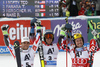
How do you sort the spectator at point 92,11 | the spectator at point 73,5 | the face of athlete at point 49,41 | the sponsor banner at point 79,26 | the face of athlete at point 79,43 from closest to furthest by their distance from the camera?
1. the face of athlete at point 79,43
2. the face of athlete at point 49,41
3. the sponsor banner at point 79,26
4. the spectator at point 73,5
5. the spectator at point 92,11

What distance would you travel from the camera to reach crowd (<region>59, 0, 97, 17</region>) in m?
10.8

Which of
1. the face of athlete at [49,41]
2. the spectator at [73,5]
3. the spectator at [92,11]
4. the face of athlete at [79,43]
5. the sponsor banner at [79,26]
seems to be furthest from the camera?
the spectator at [92,11]

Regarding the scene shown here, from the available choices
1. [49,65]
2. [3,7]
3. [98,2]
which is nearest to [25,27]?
[3,7]

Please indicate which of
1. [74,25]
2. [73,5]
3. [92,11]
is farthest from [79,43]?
[92,11]

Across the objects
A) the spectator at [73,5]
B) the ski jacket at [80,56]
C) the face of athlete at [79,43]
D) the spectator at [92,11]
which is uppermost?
the spectator at [73,5]

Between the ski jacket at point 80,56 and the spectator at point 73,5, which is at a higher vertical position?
the spectator at point 73,5

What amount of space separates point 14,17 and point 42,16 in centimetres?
111

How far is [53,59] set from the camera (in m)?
6.83

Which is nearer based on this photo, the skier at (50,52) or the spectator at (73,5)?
the skier at (50,52)

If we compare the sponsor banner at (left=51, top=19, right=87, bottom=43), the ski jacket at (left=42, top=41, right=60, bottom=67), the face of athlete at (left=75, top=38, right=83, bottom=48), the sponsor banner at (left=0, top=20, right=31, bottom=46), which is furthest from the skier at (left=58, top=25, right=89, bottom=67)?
the sponsor banner at (left=0, top=20, right=31, bottom=46)

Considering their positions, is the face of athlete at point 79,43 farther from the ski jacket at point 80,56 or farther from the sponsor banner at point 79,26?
the sponsor banner at point 79,26

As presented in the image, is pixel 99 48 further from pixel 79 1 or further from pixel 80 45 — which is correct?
pixel 79 1

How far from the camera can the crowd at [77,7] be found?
35.3 feet

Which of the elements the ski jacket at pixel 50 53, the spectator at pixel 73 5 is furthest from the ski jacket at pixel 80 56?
the spectator at pixel 73 5
